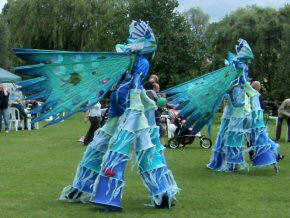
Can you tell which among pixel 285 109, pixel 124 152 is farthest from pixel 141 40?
pixel 285 109

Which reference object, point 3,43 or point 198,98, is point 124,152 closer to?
point 198,98

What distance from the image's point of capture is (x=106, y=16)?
35531mm

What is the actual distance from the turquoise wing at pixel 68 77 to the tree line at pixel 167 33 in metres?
23.4

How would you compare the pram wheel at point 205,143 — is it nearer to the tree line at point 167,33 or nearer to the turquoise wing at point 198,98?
the turquoise wing at point 198,98

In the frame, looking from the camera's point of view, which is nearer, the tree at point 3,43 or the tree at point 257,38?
the tree at point 257,38

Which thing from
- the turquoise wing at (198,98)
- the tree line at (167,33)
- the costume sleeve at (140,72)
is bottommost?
the turquoise wing at (198,98)

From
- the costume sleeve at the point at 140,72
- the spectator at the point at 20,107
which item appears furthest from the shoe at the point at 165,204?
the spectator at the point at 20,107

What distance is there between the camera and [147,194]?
7641 millimetres

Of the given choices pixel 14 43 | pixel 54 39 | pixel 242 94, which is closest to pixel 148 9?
pixel 54 39

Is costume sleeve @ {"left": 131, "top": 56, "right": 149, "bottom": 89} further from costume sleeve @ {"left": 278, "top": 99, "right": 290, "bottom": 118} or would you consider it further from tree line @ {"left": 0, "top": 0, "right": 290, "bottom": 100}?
tree line @ {"left": 0, "top": 0, "right": 290, "bottom": 100}

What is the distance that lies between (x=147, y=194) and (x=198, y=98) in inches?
67.1

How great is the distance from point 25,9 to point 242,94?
30463mm

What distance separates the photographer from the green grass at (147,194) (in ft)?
21.3

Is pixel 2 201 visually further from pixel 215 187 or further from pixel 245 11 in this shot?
pixel 245 11
